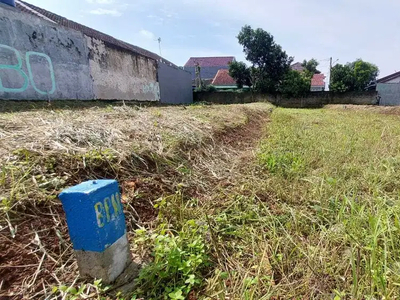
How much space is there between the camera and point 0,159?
61.1 inches

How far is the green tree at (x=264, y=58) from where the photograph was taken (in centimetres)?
1991

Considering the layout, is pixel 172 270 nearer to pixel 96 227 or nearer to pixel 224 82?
pixel 96 227

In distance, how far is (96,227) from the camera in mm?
950

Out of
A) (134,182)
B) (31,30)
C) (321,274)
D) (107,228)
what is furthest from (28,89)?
(321,274)

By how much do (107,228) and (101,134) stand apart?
1.56 m

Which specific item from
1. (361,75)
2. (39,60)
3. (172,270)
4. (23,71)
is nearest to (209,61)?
(361,75)

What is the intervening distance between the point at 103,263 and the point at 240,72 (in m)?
22.1

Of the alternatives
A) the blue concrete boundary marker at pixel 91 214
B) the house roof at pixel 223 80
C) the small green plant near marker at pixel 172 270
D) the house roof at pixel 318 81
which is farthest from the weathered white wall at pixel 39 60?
the house roof at pixel 318 81

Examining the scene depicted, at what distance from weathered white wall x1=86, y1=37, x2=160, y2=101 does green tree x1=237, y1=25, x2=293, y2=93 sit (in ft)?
37.7

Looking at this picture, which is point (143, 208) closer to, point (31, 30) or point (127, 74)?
point (31, 30)

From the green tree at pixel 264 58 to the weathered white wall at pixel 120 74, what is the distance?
37.7 ft

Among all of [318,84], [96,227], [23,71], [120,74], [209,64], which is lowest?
[96,227]

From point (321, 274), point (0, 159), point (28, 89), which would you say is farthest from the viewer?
point (28, 89)

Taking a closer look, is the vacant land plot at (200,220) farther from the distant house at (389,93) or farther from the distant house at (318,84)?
the distant house at (318,84)
